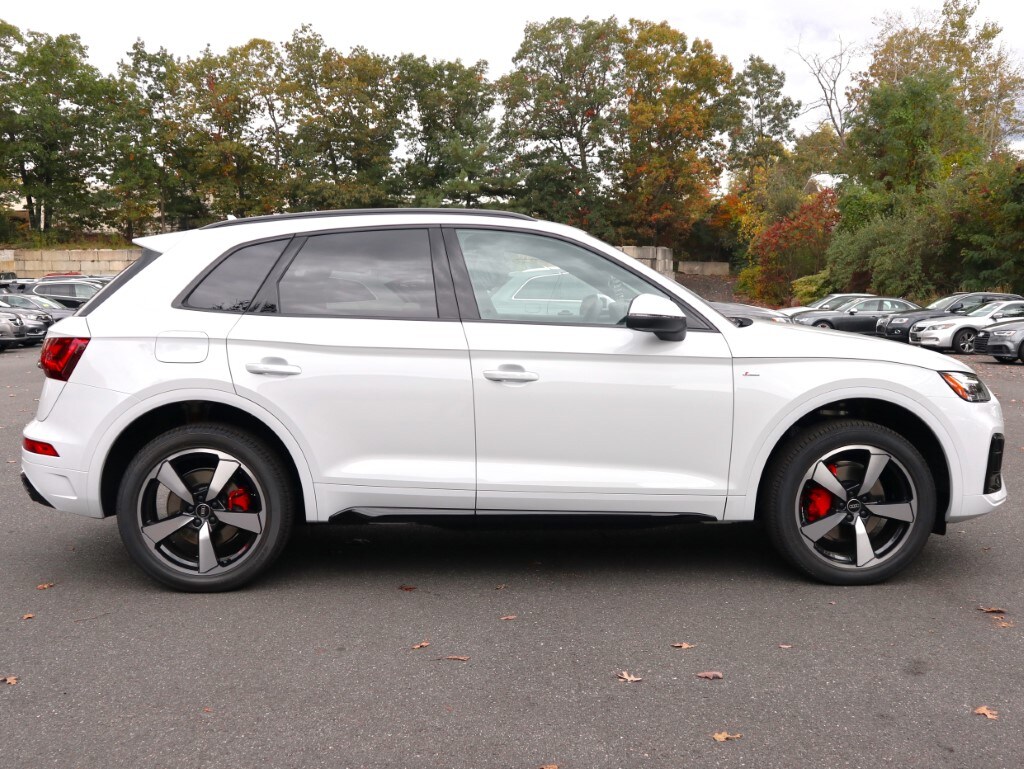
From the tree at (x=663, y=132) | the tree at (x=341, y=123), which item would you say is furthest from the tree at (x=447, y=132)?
the tree at (x=663, y=132)

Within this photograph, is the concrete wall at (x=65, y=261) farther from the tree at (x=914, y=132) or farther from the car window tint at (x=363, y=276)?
the car window tint at (x=363, y=276)

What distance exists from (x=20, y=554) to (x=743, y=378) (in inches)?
157

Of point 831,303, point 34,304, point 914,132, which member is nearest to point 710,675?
point 831,303

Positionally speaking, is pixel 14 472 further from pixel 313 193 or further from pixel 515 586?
pixel 313 193

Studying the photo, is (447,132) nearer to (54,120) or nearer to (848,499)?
(54,120)

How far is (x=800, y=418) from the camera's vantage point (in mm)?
4430

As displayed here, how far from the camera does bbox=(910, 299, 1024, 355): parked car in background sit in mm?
22281

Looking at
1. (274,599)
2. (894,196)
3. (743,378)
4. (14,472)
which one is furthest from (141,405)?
(894,196)

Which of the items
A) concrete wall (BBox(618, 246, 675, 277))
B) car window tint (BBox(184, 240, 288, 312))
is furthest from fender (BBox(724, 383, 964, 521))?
concrete wall (BBox(618, 246, 675, 277))

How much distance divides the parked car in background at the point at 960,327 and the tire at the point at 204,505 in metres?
21.0

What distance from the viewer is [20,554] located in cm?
506

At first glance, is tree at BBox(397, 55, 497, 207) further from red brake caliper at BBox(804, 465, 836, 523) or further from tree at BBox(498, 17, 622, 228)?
red brake caliper at BBox(804, 465, 836, 523)

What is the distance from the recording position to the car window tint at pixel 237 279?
173 inches

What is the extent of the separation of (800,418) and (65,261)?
62.3 meters
